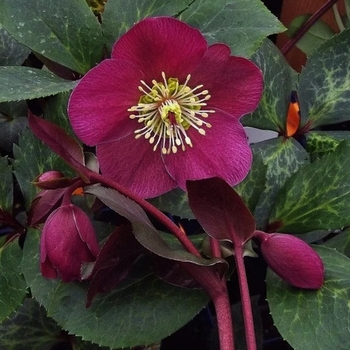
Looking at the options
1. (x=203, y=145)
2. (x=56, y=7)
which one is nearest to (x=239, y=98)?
(x=203, y=145)

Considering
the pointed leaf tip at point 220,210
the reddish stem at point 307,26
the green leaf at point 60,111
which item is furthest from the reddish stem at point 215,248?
the reddish stem at point 307,26

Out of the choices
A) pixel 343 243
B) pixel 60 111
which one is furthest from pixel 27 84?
pixel 343 243

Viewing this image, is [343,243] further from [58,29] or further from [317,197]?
[58,29]

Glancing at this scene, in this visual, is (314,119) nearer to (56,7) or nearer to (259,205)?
(259,205)

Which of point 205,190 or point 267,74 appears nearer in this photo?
point 205,190

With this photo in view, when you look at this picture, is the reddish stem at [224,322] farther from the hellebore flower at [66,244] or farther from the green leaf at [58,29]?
the green leaf at [58,29]

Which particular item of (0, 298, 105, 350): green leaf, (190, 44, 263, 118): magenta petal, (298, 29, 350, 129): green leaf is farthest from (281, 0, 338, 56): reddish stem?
(0, 298, 105, 350): green leaf
